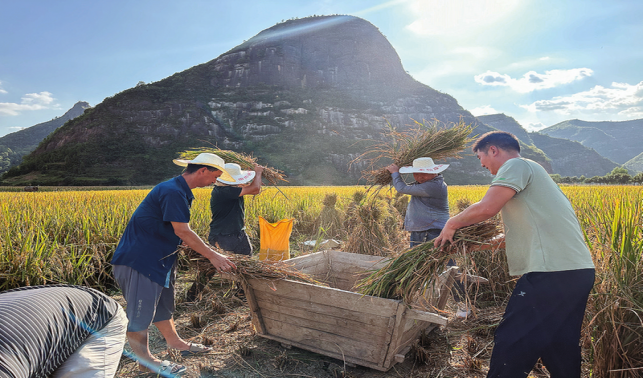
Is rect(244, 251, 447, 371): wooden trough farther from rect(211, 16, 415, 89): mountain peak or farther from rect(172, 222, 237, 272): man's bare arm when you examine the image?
rect(211, 16, 415, 89): mountain peak

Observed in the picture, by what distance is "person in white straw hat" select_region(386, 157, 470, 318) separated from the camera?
3508 mm

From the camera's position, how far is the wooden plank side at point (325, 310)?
232 cm

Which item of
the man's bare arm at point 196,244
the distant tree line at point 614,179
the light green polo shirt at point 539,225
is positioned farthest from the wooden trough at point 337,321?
the distant tree line at point 614,179

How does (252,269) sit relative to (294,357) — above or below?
above

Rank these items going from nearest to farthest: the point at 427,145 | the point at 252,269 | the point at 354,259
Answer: the point at 252,269 < the point at 354,259 < the point at 427,145

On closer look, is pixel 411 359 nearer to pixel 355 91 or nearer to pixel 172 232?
pixel 172 232

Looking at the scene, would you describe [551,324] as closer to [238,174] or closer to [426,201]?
[426,201]

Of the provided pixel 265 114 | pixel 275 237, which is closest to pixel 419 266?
pixel 275 237

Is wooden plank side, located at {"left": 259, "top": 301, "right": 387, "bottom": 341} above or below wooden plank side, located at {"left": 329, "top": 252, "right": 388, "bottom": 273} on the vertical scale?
below

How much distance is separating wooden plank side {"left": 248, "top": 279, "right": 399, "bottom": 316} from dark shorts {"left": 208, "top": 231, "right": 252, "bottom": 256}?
1044 millimetres

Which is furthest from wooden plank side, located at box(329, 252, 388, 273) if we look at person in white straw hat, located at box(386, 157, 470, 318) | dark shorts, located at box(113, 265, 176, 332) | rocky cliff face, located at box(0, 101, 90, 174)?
rocky cliff face, located at box(0, 101, 90, 174)

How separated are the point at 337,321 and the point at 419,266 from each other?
73 centimetres

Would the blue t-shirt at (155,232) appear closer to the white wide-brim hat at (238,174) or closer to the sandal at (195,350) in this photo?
the sandal at (195,350)

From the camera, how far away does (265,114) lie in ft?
225
